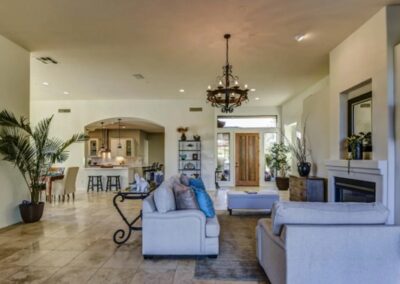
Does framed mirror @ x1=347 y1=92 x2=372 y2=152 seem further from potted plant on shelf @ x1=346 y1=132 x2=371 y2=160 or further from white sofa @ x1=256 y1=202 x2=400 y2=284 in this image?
white sofa @ x1=256 y1=202 x2=400 y2=284

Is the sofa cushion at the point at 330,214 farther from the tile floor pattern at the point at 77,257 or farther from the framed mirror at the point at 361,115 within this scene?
the framed mirror at the point at 361,115

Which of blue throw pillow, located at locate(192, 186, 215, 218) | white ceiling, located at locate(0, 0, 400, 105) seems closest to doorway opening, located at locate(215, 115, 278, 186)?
white ceiling, located at locate(0, 0, 400, 105)

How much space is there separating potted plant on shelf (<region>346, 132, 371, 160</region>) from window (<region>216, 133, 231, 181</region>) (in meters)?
7.24

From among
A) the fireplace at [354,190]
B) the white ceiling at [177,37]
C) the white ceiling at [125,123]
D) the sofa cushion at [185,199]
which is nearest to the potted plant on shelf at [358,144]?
the fireplace at [354,190]

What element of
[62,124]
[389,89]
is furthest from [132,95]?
[389,89]

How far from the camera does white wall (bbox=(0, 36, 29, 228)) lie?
509 centimetres

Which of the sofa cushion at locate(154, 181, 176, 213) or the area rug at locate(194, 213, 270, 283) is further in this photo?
the sofa cushion at locate(154, 181, 176, 213)

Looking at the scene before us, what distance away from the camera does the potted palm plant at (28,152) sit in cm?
509

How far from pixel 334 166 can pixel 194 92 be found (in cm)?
514

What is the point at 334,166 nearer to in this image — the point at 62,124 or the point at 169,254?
the point at 169,254

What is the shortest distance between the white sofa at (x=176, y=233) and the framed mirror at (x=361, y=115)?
268 centimetres

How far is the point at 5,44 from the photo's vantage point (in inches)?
201

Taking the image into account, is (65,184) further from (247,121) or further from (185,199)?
(247,121)

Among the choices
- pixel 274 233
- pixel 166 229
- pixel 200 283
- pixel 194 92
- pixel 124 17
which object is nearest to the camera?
pixel 274 233
